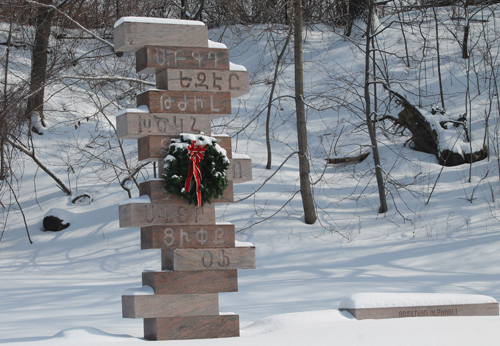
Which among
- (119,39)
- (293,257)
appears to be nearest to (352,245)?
(293,257)

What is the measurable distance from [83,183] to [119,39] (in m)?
8.59

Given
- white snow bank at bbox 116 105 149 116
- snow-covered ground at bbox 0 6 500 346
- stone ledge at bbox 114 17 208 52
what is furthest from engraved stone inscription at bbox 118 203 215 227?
stone ledge at bbox 114 17 208 52

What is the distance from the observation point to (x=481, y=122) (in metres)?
14.2

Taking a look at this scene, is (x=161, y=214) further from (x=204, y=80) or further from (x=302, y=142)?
(x=302, y=142)

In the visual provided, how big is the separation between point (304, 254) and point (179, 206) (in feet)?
16.6

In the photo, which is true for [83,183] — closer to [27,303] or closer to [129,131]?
[27,303]

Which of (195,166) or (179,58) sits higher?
(179,58)

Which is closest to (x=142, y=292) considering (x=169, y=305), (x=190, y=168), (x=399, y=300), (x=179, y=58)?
(x=169, y=305)

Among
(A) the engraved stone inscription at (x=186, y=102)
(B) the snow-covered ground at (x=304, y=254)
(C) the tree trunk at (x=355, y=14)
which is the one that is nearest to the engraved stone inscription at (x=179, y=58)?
(A) the engraved stone inscription at (x=186, y=102)

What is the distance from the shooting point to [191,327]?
203 inches

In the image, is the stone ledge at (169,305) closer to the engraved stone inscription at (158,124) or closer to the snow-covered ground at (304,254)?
the snow-covered ground at (304,254)

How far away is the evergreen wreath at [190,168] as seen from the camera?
518cm

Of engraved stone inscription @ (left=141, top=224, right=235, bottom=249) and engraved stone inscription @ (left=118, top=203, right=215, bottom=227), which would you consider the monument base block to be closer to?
engraved stone inscription @ (left=141, top=224, right=235, bottom=249)

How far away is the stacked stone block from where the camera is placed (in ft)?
16.9
